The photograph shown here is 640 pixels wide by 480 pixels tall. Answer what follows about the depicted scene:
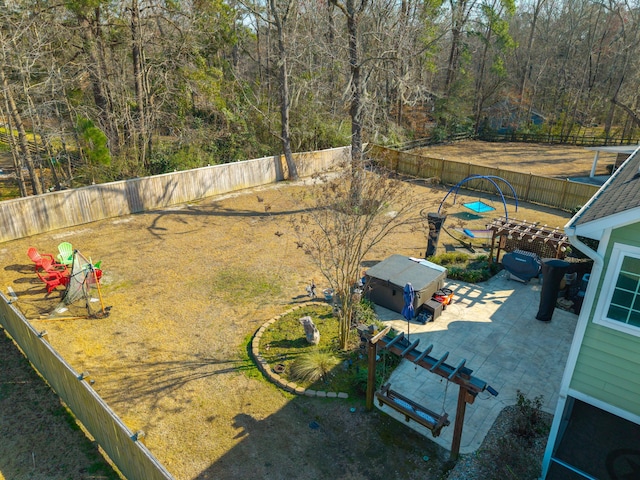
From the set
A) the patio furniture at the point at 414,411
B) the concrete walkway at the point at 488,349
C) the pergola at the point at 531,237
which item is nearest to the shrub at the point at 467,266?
the concrete walkway at the point at 488,349

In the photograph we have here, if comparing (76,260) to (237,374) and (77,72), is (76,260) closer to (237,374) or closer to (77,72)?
(237,374)

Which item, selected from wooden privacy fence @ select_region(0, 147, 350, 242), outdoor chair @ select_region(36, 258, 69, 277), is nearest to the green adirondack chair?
outdoor chair @ select_region(36, 258, 69, 277)

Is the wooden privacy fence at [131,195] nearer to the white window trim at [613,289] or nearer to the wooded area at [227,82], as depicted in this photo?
the wooded area at [227,82]

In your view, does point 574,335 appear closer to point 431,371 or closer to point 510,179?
point 431,371

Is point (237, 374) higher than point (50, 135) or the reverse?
the reverse

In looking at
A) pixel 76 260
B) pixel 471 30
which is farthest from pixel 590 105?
pixel 76 260

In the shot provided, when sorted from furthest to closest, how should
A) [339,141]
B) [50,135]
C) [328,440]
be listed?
[339,141], [50,135], [328,440]

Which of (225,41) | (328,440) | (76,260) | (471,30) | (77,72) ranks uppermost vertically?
(471,30)

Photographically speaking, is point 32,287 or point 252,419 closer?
point 252,419
